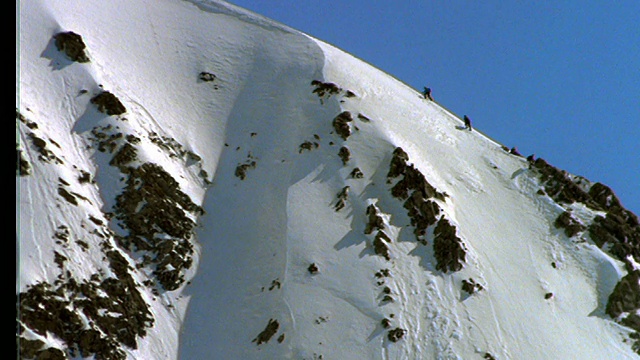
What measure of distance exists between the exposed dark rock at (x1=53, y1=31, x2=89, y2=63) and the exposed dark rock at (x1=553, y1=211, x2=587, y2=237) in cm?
2870

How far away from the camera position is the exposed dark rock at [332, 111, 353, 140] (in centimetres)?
3575

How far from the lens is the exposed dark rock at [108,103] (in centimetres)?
3216

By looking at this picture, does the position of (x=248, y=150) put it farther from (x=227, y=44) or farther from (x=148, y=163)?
(x=227, y=44)

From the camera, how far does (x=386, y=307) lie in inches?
1120

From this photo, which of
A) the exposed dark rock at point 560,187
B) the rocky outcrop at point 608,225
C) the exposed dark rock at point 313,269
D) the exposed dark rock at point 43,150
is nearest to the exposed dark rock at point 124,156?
the exposed dark rock at point 43,150

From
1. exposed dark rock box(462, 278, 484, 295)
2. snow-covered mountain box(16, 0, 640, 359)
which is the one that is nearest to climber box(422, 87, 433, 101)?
snow-covered mountain box(16, 0, 640, 359)

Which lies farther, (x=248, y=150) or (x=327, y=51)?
(x=327, y=51)

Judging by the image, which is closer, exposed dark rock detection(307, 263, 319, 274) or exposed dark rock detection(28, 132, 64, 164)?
exposed dark rock detection(28, 132, 64, 164)

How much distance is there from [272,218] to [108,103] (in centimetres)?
1085

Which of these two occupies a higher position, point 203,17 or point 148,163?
point 203,17

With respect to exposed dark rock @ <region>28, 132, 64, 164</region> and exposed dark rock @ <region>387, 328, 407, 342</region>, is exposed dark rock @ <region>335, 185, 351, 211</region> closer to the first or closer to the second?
exposed dark rock @ <region>387, 328, 407, 342</region>

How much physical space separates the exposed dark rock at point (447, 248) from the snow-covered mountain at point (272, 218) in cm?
12
